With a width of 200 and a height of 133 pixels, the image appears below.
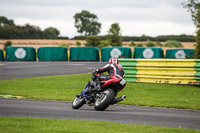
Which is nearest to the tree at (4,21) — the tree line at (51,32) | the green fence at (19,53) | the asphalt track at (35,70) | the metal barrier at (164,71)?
the tree line at (51,32)

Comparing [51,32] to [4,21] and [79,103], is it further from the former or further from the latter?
[79,103]

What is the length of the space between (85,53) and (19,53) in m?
6.62

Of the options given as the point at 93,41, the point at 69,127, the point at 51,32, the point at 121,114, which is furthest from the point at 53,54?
the point at 51,32

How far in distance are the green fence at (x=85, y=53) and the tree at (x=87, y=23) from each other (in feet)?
273

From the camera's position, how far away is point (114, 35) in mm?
72938

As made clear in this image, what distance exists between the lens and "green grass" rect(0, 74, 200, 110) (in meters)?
12.9

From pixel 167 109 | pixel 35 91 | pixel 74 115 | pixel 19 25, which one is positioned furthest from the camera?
pixel 19 25

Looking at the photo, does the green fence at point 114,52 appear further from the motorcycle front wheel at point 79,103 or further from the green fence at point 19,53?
the motorcycle front wheel at point 79,103

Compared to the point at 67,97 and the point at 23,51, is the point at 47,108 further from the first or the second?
the point at 23,51

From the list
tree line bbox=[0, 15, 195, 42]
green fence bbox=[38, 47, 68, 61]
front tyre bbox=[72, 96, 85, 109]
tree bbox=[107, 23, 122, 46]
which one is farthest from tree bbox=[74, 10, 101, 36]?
front tyre bbox=[72, 96, 85, 109]

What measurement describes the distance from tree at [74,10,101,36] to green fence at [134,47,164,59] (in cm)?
8435

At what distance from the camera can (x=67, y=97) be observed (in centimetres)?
1408

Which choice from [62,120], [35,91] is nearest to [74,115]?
[62,120]

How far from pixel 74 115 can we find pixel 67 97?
4659 millimetres
